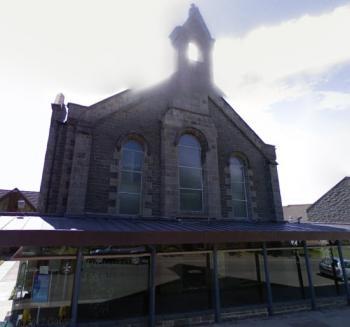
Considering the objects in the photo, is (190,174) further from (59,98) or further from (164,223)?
(59,98)

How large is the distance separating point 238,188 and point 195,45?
8403mm

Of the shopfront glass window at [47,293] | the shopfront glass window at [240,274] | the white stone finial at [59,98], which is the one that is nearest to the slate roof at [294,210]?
the shopfront glass window at [240,274]

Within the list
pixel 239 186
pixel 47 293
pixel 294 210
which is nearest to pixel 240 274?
pixel 239 186

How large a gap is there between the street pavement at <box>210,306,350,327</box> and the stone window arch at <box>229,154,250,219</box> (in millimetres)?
4758

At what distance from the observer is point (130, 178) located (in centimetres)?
1038

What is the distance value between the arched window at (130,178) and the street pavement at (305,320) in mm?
5063

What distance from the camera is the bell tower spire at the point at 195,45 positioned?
43.8ft

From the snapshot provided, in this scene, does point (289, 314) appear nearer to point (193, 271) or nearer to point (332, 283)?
point (193, 271)

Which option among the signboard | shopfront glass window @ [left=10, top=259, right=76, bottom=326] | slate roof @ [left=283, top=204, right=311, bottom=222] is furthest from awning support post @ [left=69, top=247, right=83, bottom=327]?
slate roof @ [left=283, top=204, right=311, bottom=222]

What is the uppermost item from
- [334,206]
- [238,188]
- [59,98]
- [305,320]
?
[59,98]

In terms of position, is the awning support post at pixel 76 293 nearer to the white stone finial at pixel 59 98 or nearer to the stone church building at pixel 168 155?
the stone church building at pixel 168 155

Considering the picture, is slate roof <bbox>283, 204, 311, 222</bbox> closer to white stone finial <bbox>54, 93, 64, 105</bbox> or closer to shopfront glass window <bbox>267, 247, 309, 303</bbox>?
shopfront glass window <bbox>267, 247, 309, 303</bbox>

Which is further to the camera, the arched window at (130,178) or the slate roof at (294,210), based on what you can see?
the slate roof at (294,210)

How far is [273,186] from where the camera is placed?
13570 millimetres
